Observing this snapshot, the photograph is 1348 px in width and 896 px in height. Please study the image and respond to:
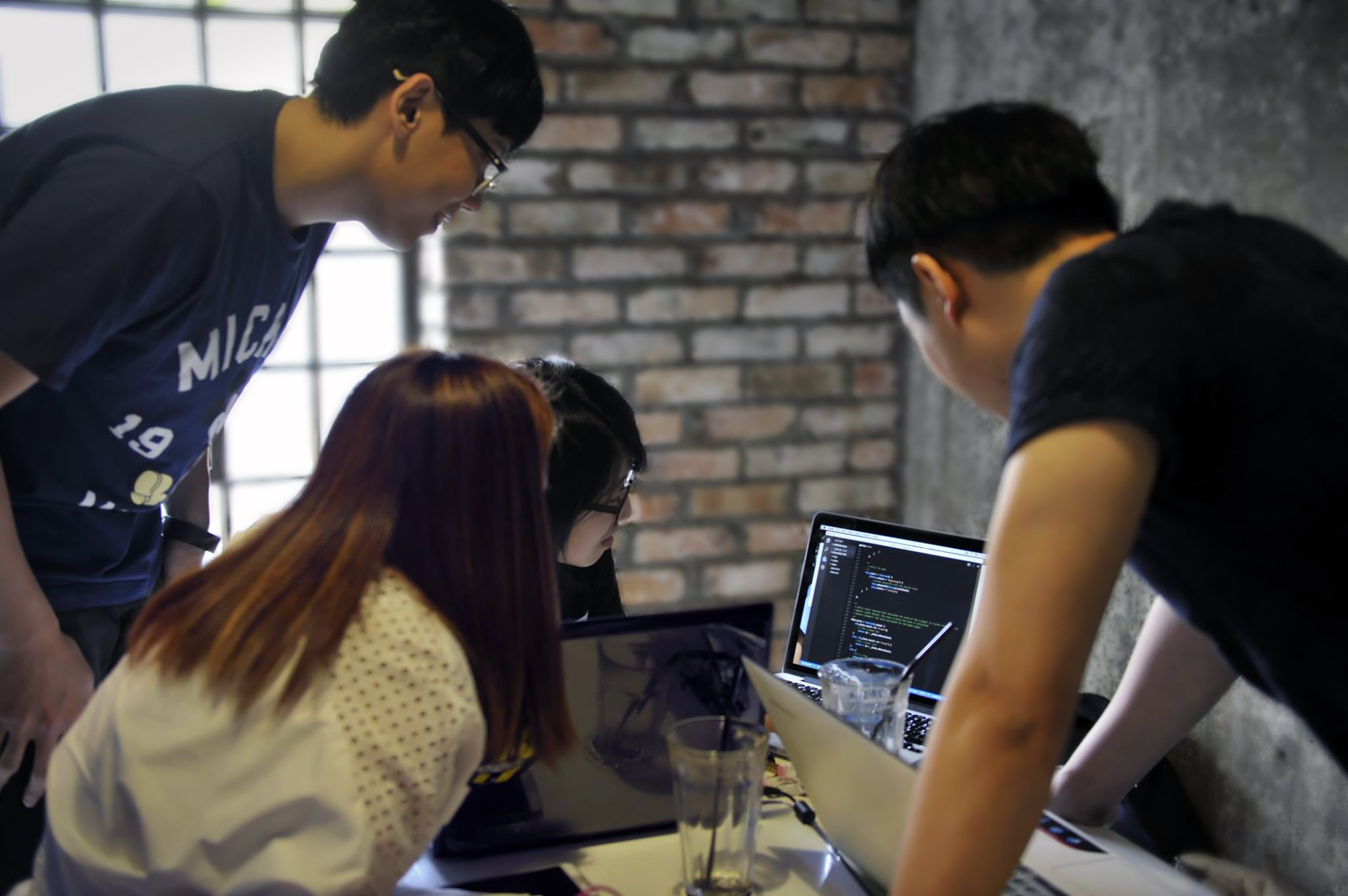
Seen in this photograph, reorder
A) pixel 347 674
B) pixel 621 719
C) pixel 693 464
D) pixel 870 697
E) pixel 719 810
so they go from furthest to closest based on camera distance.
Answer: pixel 693 464 < pixel 870 697 < pixel 621 719 < pixel 719 810 < pixel 347 674

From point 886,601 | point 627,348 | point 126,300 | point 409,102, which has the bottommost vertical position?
point 886,601

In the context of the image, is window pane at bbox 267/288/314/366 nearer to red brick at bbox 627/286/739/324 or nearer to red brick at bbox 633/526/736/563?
red brick at bbox 627/286/739/324

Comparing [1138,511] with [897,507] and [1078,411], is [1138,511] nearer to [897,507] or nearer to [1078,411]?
[1078,411]

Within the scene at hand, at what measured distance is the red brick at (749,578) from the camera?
2.41 meters

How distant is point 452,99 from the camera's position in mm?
1285

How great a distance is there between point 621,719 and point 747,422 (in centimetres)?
131

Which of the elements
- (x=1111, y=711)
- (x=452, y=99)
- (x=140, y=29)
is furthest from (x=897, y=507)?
(x=140, y=29)

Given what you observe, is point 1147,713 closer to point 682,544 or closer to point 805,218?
point 682,544

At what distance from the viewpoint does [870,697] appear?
125 cm

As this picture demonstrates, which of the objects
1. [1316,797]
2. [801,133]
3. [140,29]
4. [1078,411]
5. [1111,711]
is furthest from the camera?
[801,133]

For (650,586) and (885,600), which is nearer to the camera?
(885,600)

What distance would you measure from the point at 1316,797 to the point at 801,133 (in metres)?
1.44

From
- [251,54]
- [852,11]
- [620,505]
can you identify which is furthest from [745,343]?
[251,54]

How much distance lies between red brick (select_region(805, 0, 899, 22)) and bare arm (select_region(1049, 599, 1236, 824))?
5.01 ft
